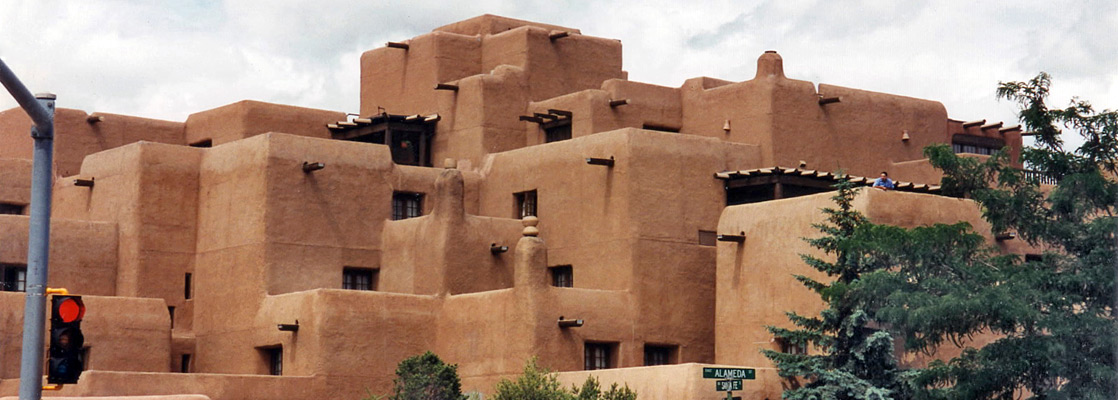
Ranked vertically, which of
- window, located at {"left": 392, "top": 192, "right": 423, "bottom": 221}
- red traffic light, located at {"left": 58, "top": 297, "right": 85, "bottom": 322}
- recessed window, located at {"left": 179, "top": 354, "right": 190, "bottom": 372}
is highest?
window, located at {"left": 392, "top": 192, "right": 423, "bottom": 221}

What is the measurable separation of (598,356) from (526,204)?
18.7ft

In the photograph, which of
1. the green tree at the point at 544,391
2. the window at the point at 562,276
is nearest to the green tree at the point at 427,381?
the green tree at the point at 544,391

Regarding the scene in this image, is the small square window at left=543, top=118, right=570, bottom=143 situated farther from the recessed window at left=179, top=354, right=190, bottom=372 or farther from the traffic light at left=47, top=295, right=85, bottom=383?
the traffic light at left=47, top=295, right=85, bottom=383

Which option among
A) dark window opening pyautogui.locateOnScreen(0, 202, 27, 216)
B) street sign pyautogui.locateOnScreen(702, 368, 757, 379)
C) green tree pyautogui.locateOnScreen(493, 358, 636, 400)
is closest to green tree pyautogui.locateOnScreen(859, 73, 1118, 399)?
street sign pyautogui.locateOnScreen(702, 368, 757, 379)

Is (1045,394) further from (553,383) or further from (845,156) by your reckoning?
(845,156)

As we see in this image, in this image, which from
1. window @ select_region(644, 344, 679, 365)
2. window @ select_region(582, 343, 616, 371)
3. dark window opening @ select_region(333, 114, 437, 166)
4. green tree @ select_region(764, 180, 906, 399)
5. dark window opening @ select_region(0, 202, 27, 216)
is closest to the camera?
green tree @ select_region(764, 180, 906, 399)

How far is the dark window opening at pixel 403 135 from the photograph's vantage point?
A: 46.8m

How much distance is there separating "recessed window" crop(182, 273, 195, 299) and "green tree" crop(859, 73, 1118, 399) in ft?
60.4

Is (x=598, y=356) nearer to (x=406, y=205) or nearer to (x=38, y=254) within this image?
(x=406, y=205)

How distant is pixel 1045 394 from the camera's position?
99.1 ft

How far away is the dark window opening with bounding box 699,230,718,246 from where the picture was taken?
4131 centimetres

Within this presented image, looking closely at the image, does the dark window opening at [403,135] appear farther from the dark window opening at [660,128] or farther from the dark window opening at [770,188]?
the dark window opening at [770,188]

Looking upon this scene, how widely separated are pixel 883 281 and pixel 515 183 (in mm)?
13874

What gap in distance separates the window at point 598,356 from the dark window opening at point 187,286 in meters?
10.6
